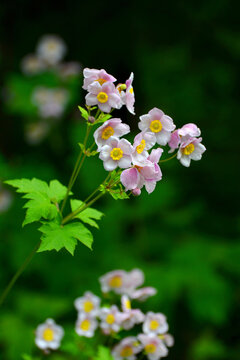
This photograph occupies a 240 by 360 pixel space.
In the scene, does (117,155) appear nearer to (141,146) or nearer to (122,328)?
(141,146)

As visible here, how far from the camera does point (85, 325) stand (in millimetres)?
1736

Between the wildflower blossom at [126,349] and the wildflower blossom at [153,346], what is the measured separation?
0.03m

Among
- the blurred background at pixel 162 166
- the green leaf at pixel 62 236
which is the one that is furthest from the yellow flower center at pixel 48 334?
the blurred background at pixel 162 166

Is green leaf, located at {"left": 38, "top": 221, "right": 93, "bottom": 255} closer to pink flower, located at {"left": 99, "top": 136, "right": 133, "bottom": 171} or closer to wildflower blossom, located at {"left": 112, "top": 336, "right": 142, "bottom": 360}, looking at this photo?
pink flower, located at {"left": 99, "top": 136, "right": 133, "bottom": 171}

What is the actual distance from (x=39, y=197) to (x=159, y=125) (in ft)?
1.29

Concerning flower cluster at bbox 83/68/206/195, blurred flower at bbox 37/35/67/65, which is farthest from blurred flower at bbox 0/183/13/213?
flower cluster at bbox 83/68/206/195

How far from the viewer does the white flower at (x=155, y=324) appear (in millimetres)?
1659

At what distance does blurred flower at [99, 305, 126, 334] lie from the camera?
164 centimetres

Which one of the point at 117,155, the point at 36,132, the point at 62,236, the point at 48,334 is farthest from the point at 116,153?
the point at 36,132

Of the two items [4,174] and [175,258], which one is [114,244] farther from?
[4,174]

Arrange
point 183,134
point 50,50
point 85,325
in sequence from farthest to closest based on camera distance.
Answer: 1. point 50,50
2. point 85,325
3. point 183,134

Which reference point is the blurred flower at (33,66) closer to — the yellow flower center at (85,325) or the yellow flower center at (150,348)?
the yellow flower center at (85,325)

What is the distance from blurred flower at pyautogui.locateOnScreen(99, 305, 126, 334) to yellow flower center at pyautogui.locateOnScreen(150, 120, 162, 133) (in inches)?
24.6

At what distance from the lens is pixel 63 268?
3.69m
